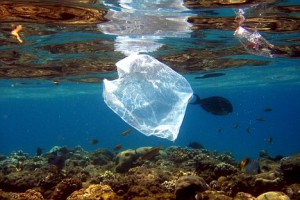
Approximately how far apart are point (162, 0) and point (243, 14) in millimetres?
3702

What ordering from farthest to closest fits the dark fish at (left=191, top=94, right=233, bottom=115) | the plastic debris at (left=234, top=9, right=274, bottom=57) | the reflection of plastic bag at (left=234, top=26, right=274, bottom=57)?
the dark fish at (left=191, top=94, right=233, bottom=115)
the reflection of plastic bag at (left=234, top=26, right=274, bottom=57)
the plastic debris at (left=234, top=9, right=274, bottom=57)

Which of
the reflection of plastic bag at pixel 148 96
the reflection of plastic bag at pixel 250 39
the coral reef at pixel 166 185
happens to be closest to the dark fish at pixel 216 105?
the reflection of plastic bag at pixel 250 39

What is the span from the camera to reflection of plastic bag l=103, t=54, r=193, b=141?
826 centimetres

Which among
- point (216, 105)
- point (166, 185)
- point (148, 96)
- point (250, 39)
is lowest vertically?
point (166, 185)

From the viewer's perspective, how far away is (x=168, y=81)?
9211 millimetres

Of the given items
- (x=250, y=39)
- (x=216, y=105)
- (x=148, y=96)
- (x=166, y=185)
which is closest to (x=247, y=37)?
(x=250, y=39)

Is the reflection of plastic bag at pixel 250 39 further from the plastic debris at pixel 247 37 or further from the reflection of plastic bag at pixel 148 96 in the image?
the reflection of plastic bag at pixel 148 96

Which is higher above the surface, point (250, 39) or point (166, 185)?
point (250, 39)

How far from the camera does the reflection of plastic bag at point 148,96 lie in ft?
27.1

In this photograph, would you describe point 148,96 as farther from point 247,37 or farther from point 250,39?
point 247,37

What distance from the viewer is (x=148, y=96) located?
29.2 feet

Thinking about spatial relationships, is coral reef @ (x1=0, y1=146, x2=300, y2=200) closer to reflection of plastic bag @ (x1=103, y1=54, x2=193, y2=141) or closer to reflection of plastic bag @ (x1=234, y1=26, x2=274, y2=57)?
reflection of plastic bag @ (x1=103, y1=54, x2=193, y2=141)

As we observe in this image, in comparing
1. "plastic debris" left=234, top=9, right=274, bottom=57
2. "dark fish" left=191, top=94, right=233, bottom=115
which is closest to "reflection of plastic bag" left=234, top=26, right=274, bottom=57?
"plastic debris" left=234, top=9, right=274, bottom=57

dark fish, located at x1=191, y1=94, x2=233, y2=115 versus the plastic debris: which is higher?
the plastic debris
